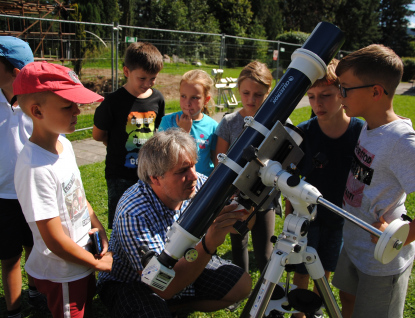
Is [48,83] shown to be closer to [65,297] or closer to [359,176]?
[65,297]

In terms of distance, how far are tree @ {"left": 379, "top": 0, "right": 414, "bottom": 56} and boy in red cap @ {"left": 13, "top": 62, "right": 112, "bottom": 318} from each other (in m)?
59.2

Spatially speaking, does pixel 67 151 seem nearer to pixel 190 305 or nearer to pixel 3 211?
pixel 3 211

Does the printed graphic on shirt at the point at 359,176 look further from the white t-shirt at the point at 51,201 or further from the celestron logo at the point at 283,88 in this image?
the white t-shirt at the point at 51,201

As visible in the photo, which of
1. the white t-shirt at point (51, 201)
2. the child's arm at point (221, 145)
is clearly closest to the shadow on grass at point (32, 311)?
the white t-shirt at point (51, 201)

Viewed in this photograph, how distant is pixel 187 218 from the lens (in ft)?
4.74

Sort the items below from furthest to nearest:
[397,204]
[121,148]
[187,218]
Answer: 1. [121,148]
2. [397,204]
3. [187,218]

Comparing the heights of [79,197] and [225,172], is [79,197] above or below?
below

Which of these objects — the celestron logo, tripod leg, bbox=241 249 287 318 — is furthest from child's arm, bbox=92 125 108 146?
tripod leg, bbox=241 249 287 318

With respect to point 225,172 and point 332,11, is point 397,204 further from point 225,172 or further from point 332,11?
point 332,11

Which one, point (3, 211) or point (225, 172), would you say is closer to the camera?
point (225, 172)

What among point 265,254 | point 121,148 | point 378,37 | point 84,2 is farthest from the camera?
point 378,37

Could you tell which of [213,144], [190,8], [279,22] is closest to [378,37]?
[279,22]

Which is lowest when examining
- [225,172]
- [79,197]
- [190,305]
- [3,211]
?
[190,305]

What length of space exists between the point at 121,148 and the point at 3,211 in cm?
105
